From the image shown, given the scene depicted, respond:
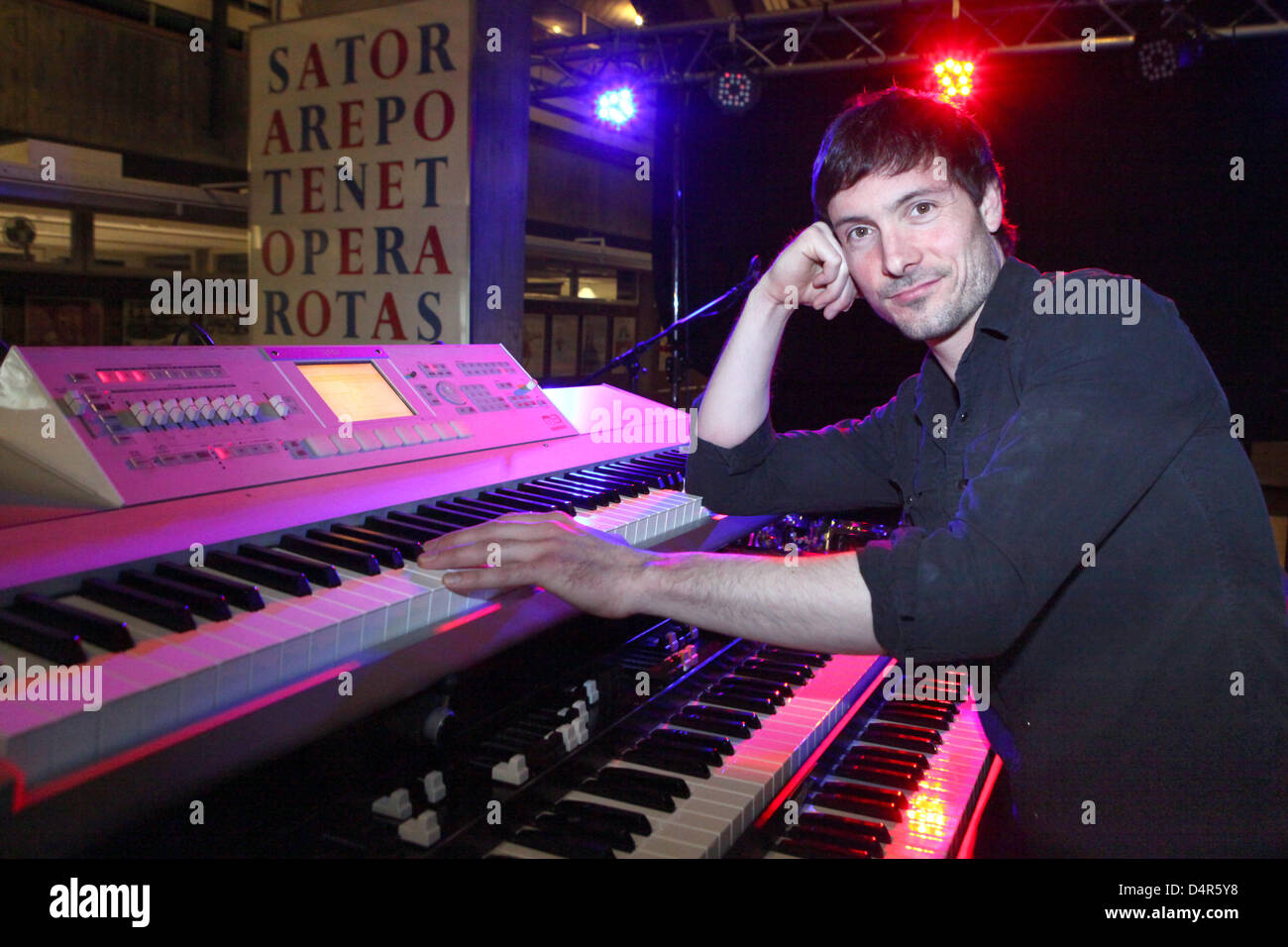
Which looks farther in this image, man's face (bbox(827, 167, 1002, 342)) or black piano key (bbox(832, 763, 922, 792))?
black piano key (bbox(832, 763, 922, 792))

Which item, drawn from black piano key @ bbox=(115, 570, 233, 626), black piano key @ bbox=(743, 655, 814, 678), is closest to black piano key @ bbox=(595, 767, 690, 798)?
black piano key @ bbox=(743, 655, 814, 678)

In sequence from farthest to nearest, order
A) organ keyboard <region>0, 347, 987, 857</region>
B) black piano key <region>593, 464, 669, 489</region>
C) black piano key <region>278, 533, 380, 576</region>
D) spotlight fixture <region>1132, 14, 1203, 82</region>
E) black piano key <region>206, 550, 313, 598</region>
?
spotlight fixture <region>1132, 14, 1203, 82</region>
black piano key <region>593, 464, 669, 489</region>
black piano key <region>278, 533, 380, 576</region>
black piano key <region>206, 550, 313, 598</region>
organ keyboard <region>0, 347, 987, 857</region>

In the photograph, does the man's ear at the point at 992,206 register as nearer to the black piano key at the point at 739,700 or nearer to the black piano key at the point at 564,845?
the black piano key at the point at 739,700

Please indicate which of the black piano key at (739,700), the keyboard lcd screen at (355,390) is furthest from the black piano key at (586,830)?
the keyboard lcd screen at (355,390)

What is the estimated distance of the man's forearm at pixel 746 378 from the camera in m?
2.11

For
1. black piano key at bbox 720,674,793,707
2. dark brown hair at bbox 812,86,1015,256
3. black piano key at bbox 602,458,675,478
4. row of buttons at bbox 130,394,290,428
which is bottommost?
black piano key at bbox 720,674,793,707

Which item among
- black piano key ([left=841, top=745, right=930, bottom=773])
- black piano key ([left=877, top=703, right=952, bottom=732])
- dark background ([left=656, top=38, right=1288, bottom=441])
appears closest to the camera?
black piano key ([left=841, top=745, right=930, bottom=773])

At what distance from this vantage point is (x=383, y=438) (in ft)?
7.09

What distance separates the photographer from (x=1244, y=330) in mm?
7172

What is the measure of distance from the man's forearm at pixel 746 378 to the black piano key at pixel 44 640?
136cm

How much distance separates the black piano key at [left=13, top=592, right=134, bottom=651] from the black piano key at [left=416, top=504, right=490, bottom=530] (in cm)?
68

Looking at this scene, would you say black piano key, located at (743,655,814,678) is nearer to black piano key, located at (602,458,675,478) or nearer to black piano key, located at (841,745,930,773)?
black piano key, located at (841,745,930,773)

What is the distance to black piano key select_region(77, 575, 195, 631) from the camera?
3.93ft
